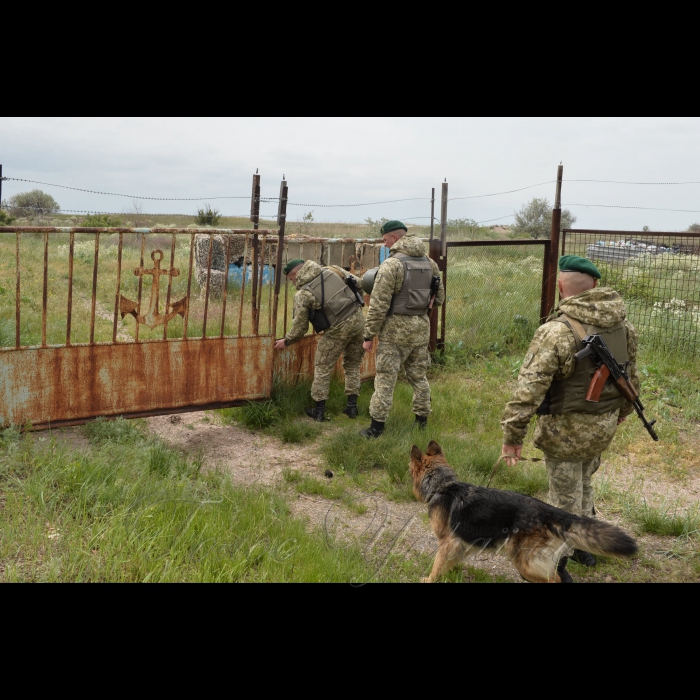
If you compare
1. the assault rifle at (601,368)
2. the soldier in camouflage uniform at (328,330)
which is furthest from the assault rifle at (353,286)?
the assault rifle at (601,368)

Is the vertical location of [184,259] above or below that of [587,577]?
above

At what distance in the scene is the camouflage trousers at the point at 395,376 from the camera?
6648 mm

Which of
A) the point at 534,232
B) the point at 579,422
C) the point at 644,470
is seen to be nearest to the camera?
the point at 579,422

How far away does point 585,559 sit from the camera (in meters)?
4.42

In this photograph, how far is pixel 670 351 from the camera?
909 centimetres

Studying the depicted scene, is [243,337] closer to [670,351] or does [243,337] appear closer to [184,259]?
[670,351]

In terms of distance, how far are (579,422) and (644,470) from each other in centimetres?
256

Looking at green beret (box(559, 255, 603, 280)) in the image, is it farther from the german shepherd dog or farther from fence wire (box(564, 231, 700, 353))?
fence wire (box(564, 231, 700, 353))

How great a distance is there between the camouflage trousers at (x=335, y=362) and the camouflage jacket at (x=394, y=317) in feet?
2.20

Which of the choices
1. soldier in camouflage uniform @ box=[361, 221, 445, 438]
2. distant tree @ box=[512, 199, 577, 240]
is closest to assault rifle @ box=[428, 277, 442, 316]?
soldier in camouflage uniform @ box=[361, 221, 445, 438]

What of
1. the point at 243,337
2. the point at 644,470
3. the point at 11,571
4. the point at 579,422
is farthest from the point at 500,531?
the point at 243,337

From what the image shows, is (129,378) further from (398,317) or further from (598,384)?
(598,384)

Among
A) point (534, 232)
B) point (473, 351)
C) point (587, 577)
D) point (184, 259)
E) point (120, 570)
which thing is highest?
point (534, 232)

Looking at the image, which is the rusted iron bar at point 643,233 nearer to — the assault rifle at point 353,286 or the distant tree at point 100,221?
the assault rifle at point 353,286
